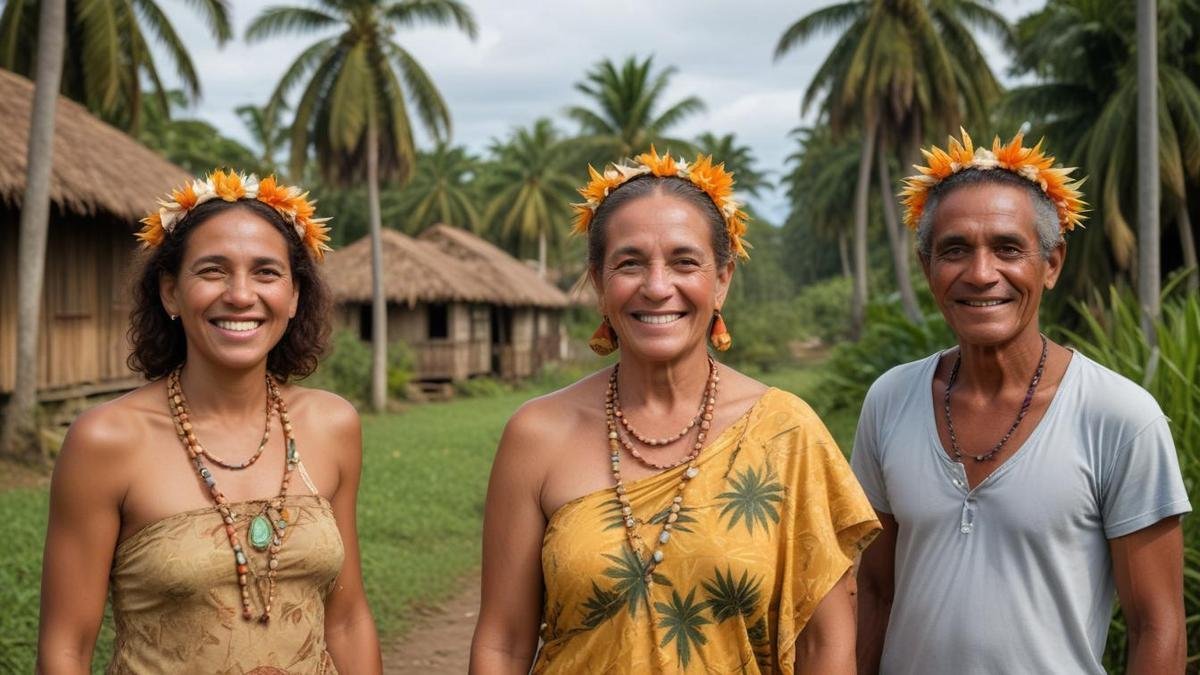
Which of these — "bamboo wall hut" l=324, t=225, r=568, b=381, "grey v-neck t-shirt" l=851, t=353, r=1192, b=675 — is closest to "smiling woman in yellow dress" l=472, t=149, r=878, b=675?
"grey v-neck t-shirt" l=851, t=353, r=1192, b=675

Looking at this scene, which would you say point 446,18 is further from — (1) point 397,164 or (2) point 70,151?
(2) point 70,151

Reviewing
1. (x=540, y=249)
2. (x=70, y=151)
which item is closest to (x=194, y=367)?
(x=70, y=151)

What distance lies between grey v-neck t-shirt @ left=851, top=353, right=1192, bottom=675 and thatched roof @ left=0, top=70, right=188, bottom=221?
10854 millimetres

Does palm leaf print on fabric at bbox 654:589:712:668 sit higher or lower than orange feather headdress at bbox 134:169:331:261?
lower

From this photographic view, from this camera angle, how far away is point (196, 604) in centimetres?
Result: 233

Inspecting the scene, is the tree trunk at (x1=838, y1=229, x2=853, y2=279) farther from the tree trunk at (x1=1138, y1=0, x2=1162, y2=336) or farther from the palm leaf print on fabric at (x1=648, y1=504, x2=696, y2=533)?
the palm leaf print on fabric at (x1=648, y1=504, x2=696, y2=533)

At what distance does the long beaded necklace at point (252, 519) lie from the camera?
2363 millimetres

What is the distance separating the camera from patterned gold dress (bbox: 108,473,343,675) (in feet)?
7.57

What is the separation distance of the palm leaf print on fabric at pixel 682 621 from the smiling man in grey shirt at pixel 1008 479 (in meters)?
0.57

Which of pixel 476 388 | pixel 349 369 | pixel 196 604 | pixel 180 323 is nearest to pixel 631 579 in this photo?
pixel 196 604

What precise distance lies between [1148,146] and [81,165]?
11397mm

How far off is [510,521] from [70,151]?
12.6m

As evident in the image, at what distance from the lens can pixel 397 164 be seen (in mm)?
22219

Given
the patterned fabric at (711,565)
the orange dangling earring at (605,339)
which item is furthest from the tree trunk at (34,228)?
the patterned fabric at (711,565)
